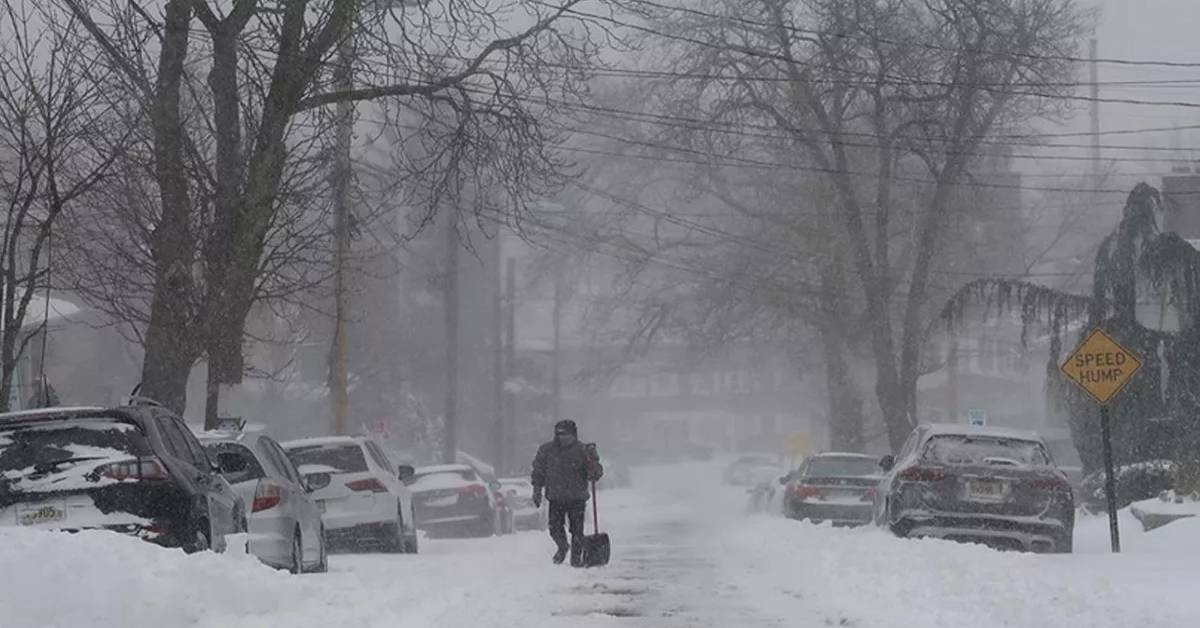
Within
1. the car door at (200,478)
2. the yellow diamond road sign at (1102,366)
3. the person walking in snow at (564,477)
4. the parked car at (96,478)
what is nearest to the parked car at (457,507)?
the person walking in snow at (564,477)

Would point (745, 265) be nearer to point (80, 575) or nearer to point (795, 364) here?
point (795, 364)

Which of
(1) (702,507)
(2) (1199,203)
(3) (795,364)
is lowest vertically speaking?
(1) (702,507)

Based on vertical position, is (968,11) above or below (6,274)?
above

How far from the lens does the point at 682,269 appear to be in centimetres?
4856

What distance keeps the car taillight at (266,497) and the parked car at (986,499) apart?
699 cm

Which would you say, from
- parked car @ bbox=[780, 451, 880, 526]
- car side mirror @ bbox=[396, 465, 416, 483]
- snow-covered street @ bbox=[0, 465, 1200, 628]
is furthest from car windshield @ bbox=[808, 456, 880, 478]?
car side mirror @ bbox=[396, 465, 416, 483]

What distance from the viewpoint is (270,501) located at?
53.7 feet

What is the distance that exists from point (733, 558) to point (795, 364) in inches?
1436

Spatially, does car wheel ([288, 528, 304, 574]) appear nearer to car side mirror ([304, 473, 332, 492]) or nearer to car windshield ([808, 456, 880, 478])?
car side mirror ([304, 473, 332, 492])

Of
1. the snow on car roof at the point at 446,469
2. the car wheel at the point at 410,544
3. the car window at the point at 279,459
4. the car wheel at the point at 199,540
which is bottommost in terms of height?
the car wheel at the point at 410,544

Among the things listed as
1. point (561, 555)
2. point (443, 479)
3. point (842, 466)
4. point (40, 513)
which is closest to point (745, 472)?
point (443, 479)

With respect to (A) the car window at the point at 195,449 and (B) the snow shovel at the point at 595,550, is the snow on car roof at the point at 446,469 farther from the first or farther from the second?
(A) the car window at the point at 195,449

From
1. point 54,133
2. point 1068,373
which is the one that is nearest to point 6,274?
point 54,133

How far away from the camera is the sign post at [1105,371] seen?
20500 millimetres
